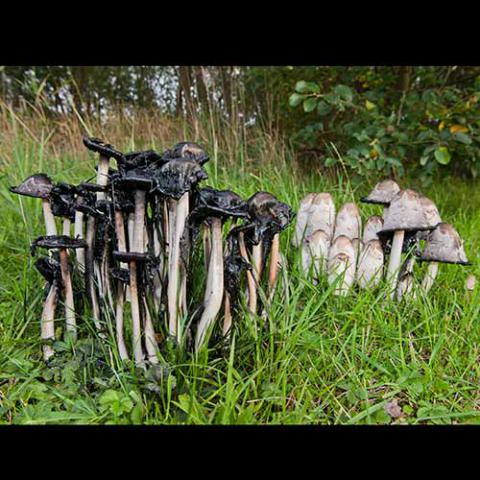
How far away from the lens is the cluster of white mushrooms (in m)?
2.13

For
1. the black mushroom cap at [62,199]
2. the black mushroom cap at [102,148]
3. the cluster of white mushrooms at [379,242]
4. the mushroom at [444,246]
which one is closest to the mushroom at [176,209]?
the black mushroom cap at [102,148]

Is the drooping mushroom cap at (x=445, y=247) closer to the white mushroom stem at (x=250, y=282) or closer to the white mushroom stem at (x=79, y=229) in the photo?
the white mushroom stem at (x=250, y=282)

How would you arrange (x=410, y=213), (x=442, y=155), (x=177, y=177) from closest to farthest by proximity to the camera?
(x=177, y=177), (x=410, y=213), (x=442, y=155)

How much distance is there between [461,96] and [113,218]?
11.6 feet

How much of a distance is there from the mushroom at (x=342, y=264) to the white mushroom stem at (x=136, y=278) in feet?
3.32

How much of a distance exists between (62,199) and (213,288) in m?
0.77

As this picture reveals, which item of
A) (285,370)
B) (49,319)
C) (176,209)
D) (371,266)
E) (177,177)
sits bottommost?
(285,370)

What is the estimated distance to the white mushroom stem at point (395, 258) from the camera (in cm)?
222

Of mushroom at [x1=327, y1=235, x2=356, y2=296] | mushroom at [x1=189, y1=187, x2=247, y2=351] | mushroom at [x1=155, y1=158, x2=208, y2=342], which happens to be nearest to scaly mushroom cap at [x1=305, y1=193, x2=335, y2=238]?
mushroom at [x1=327, y1=235, x2=356, y2=296]

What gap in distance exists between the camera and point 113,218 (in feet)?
5.79

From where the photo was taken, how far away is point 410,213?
6.86ft

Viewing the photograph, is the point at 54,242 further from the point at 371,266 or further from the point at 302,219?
the point at 371,266

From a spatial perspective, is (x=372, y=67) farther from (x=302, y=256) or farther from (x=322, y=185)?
(x=302, y=256)

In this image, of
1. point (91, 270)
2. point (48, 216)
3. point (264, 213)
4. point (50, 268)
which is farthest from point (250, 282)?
point (48, 216)
